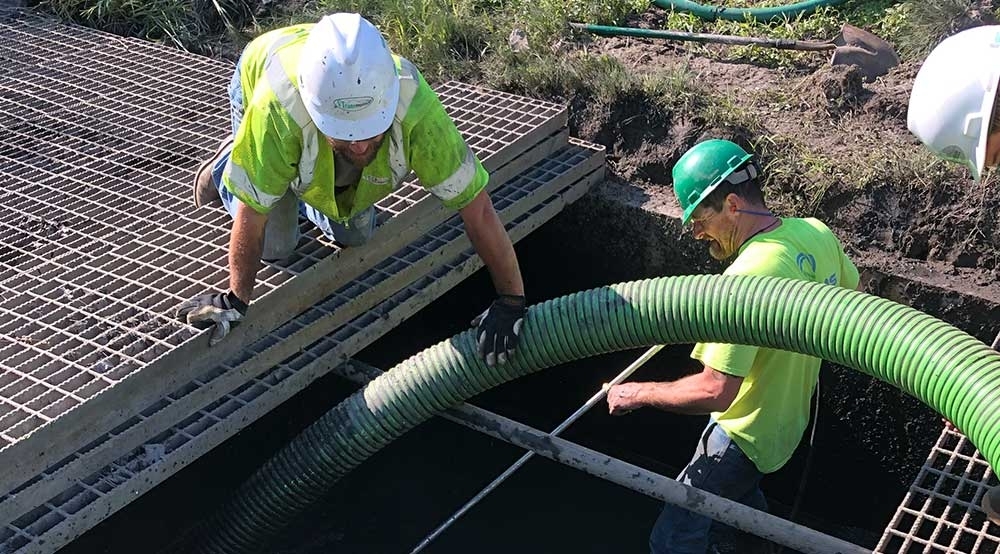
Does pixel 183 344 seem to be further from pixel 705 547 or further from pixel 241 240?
pixel 705 547

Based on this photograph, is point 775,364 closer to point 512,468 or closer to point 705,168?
point 705,168

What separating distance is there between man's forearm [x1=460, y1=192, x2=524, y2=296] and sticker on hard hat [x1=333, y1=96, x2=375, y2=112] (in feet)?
1.67

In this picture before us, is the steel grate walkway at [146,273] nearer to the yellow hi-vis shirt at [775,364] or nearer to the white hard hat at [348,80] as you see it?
the white hard hat at [348,80]

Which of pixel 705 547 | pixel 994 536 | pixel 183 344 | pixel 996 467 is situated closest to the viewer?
pixel 996 467

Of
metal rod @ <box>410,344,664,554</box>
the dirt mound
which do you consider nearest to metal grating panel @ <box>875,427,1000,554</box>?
metal rod @ <box>410,344,664,554</box>

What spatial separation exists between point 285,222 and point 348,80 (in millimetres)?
969

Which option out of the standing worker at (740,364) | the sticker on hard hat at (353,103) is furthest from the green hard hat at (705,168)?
the sticker on hard hat at (353,103)

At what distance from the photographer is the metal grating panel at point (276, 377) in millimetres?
3301

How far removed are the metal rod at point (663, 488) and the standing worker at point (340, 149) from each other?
14.9 inches

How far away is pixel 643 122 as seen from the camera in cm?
538

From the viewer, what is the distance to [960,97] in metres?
2.87

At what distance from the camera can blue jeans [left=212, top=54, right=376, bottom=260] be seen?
407cm

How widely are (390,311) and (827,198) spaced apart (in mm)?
2013

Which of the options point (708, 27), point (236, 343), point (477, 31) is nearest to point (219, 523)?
point (236, 343)
